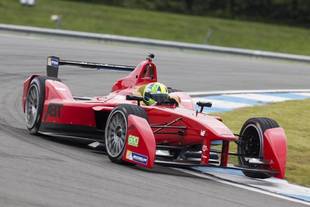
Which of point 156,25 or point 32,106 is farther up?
point 156,25

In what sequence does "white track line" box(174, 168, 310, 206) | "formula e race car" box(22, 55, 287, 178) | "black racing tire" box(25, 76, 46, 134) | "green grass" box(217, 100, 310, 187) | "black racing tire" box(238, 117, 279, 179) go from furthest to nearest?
"black racing tire" box(25, 76, 46, 134), "green grass" box(217, 100, 310, 187), "black racing tire" box(238, 117, 279, 179), "formula e race car" box(22, 55, 287, 178), "white track line" box(174, 168, 310, 206)

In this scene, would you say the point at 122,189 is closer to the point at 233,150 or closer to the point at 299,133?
the point at 233,150

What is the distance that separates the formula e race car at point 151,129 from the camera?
9.77 metres

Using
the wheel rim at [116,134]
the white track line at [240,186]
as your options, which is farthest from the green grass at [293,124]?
the wheel rim at [116,134]

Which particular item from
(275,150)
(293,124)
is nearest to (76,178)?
(275,150)

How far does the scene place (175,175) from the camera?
9664mm

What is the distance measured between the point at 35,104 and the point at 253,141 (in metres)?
3.12

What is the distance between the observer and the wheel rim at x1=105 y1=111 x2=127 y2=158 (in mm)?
9961

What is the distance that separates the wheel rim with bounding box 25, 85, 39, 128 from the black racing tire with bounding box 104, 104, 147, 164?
1682 mm

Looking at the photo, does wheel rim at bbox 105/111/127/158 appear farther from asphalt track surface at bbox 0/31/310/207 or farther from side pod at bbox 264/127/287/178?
side pod at bbox 264/127/287/178

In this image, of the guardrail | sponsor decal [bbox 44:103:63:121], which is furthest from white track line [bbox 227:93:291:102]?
the guardrail

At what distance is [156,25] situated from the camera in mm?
36219

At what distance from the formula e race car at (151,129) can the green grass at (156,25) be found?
21596 mm

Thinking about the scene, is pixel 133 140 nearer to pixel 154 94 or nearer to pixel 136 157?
pixel 136 157
